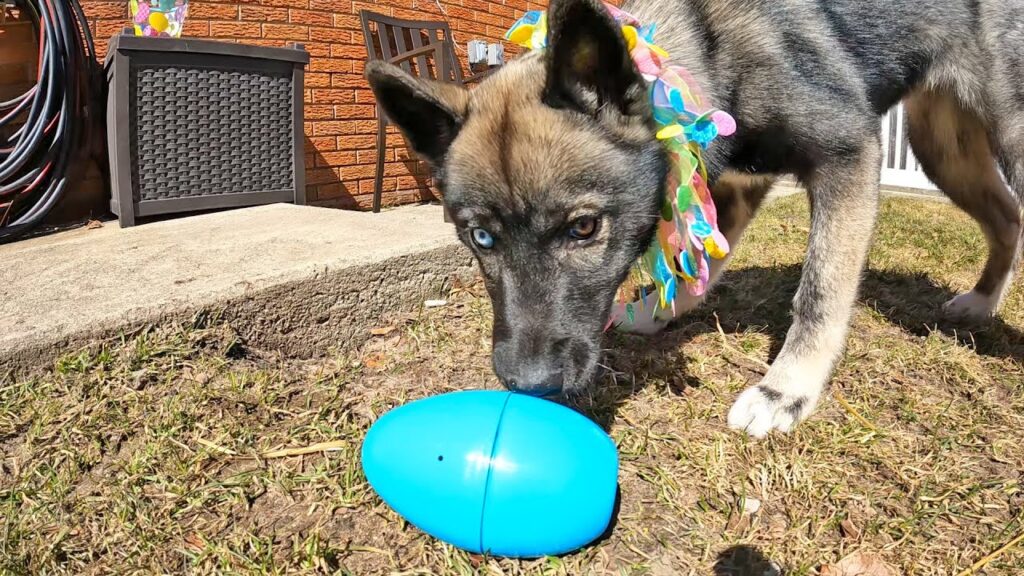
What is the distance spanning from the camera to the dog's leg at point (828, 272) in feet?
7.80

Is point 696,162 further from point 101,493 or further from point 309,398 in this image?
point 101,493

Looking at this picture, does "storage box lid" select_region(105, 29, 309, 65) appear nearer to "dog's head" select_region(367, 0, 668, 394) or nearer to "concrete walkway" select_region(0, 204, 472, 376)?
"concrete walkway" select_region(0, 204, 472, 376)

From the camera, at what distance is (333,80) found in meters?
5.91

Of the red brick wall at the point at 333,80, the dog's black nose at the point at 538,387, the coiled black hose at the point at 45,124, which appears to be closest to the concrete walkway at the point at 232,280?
the coiled black hose at the point at 45,124

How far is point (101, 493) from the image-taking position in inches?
71.5

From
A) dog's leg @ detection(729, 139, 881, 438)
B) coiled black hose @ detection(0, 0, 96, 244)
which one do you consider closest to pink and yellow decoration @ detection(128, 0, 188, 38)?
coiled black hose @ detection(0, 0, 96, 244)

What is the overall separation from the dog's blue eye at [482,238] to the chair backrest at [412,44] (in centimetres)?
380

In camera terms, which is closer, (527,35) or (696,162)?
(696,162)

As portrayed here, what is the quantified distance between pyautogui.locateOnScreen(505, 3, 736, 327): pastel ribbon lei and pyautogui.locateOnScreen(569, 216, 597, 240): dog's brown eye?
34 cm

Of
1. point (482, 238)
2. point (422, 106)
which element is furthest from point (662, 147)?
point (422, 106)

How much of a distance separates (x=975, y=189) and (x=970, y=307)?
621mm

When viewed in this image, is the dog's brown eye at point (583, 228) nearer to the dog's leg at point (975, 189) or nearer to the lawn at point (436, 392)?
the lawn at point (436, 392)

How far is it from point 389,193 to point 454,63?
4.72 feet

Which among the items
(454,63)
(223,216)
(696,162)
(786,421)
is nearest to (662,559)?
(786,421)
